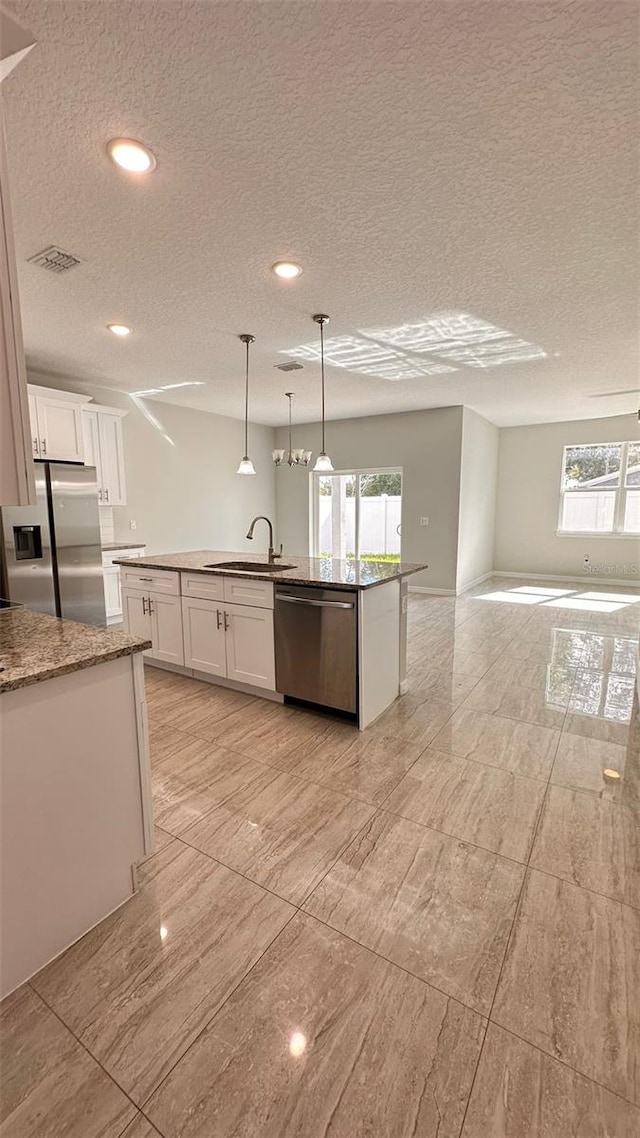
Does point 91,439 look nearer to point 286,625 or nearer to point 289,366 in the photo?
point 289,366

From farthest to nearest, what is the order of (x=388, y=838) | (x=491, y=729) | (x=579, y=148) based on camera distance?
(x=491, y=729) < (x=388, y=838) < (x=579, y=148)

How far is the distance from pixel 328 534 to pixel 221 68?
6669 mm

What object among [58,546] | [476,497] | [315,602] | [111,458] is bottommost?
[315,602]

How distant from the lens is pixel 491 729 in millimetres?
2760

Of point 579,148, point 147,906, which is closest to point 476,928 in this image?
point 147,906

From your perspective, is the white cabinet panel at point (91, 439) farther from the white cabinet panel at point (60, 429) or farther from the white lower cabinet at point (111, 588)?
the white lower cabinet at point (111, 588)

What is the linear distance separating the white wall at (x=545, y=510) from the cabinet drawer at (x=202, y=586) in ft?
21.6

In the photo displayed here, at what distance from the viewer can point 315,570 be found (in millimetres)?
3125

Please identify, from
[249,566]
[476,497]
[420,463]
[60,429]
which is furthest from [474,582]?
[60,429]

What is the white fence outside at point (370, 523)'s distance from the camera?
7.17m

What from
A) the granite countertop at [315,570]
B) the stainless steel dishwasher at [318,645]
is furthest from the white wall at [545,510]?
the stainless steel dishwasher at [318,645]

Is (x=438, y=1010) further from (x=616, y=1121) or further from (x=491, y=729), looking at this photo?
(x=491, y=729)

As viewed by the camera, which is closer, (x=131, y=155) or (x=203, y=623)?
(x=131, y=155)

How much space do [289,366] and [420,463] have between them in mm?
2887
